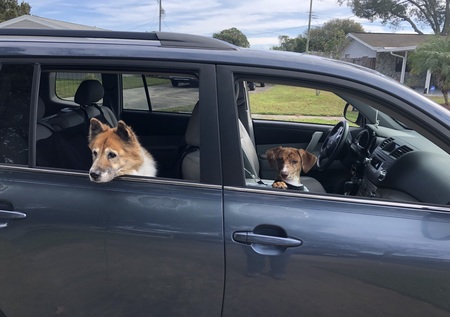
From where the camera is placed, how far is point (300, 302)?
5.51ft

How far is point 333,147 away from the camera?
3.43m

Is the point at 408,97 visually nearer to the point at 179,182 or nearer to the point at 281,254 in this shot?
the point at 281,254

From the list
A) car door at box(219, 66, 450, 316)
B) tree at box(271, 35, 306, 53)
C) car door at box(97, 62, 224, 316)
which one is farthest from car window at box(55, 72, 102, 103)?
tree at box(271, 35, 306, 53)

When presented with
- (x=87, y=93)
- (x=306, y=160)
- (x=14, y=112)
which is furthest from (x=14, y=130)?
(x=306, y=160)

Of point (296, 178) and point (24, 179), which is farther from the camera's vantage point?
point (296, 178)

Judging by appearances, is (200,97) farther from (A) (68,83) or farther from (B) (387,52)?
(B) (387,52)

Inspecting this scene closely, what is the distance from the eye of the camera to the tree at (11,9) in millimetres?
32469

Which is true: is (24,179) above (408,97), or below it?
below

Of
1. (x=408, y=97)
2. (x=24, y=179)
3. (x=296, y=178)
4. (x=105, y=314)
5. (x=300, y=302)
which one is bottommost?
(x=105, y=314)

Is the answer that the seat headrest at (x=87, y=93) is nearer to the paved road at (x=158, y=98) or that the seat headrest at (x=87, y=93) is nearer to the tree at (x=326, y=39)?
the paved road at (x=158, y=98)

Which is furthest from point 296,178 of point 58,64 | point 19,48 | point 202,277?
point 19,48

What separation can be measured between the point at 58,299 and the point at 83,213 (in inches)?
16.9

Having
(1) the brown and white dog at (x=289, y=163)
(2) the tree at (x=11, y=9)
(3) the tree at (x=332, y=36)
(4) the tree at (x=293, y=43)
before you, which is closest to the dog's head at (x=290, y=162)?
(1) the brown and white dog at (x=289, y=163)

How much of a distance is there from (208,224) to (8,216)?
0.90m
